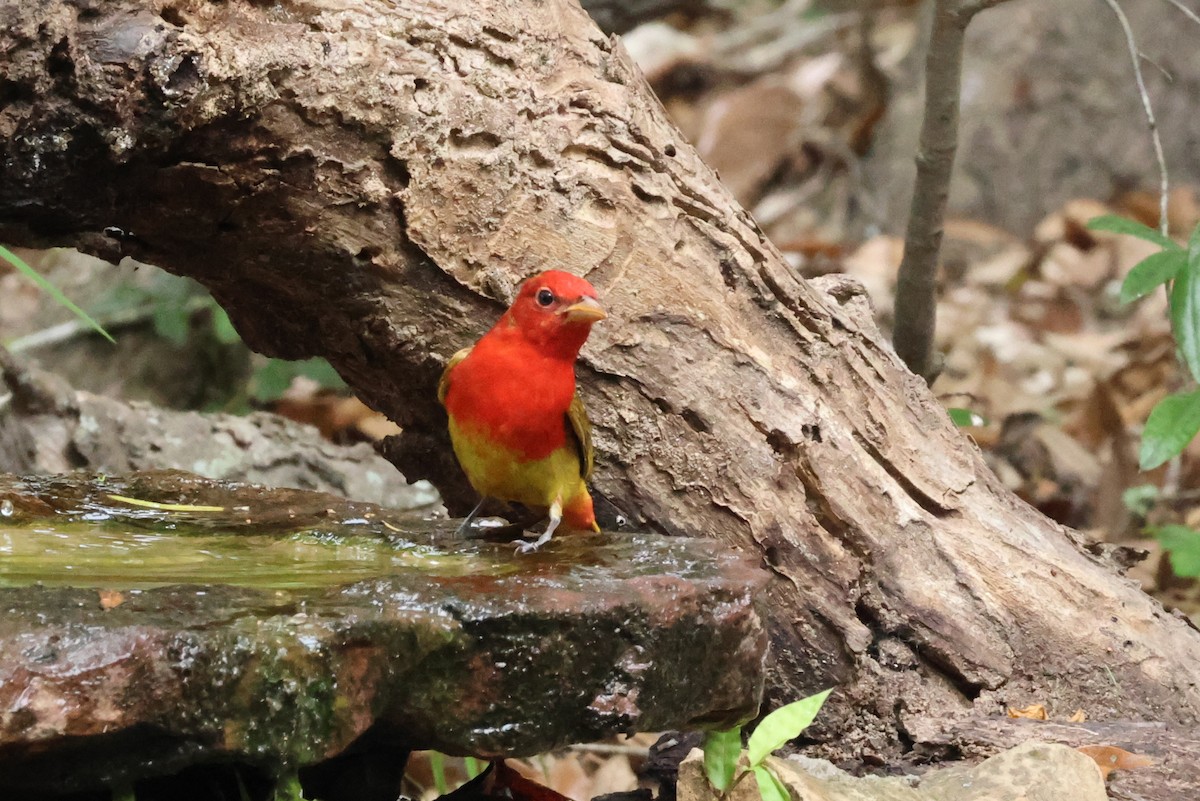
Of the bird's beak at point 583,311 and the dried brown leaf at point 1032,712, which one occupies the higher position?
the bird's beak at point 583,311

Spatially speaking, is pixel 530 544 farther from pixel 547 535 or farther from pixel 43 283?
pixel 43 283

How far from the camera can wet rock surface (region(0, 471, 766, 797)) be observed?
5.48ft

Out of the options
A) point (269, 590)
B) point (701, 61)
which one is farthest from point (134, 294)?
point (701, 61)

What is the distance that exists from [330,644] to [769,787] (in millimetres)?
810

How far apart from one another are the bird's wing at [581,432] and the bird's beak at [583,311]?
22 centimetres

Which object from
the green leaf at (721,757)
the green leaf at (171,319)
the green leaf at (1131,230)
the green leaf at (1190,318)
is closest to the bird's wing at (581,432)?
the green leaf at (721,757)

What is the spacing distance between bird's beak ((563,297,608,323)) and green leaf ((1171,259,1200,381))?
141 centimetres

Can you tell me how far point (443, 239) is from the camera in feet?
9.20

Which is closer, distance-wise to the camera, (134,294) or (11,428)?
(11,428)

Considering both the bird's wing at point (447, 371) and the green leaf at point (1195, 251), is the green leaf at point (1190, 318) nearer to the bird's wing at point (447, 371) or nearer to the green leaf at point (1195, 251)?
the green leaf at point (1195, 251)

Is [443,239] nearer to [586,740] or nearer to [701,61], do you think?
[586,740]

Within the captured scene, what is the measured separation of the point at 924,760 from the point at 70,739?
183cm

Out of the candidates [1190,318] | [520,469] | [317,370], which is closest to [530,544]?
[520,469]

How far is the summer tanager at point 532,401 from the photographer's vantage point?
266cm
